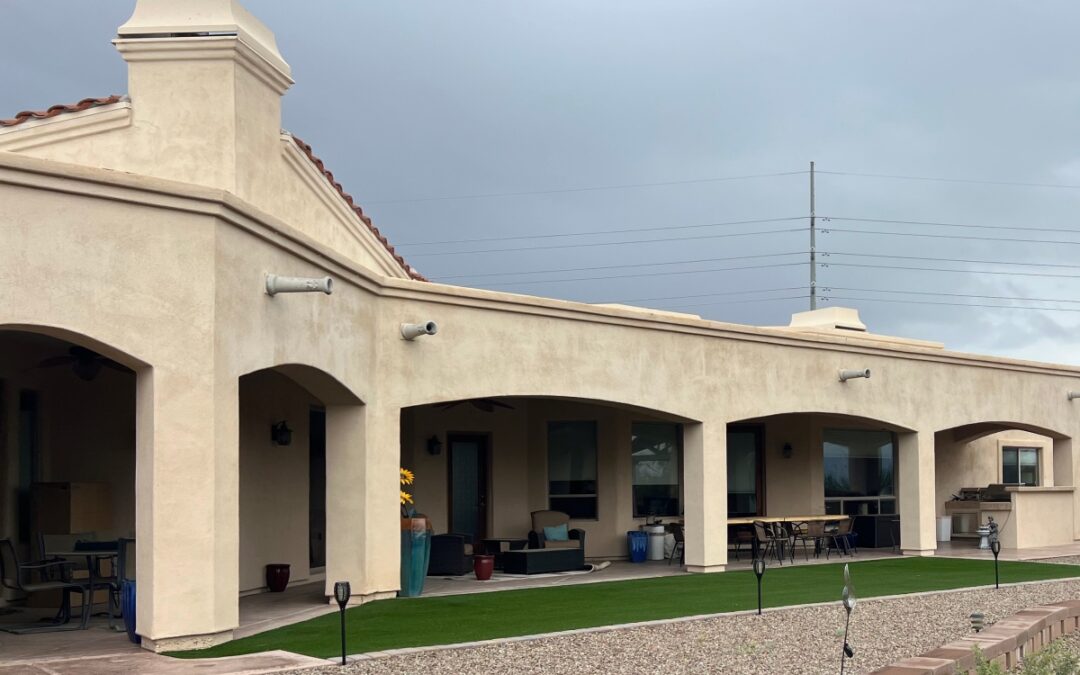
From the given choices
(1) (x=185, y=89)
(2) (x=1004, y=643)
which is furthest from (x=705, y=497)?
(1) (x=185, y=89)

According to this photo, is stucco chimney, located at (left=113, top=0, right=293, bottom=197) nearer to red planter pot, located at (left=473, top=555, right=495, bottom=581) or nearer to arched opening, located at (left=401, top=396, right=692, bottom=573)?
red planter pot, located at (left=473, top=555, right=495, bottom=581)

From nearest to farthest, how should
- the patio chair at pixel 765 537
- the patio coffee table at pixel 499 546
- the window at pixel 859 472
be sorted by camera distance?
the patio coffee table at pixel 499 546
the patio chair at pixel 765 537
the window at pixel 859 472

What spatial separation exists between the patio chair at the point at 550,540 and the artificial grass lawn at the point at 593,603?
2.93 metres

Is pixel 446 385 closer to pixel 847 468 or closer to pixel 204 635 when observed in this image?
pixel 204 635

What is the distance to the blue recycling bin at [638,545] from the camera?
72.7ft

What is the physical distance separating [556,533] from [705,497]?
322 cm

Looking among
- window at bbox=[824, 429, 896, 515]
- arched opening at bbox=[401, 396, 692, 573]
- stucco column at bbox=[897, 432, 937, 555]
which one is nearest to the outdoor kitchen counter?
window at bbox=[824, 429, 896, 515]

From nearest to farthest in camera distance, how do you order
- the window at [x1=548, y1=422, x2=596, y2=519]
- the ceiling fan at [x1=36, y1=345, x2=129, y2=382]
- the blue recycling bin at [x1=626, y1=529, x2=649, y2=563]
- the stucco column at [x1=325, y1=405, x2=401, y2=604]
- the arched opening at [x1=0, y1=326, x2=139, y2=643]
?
1. the ceiling fan at [x1=36, y1=345, x2=129, y2=382]
2. the arched opening at [x1=0, y1=326, x2=139, y2=643]
3. the stucco column at [x1=325, y1=405, x2=401, y2=604]
4. the blue recycling bin at [x1=626, y1=529, x2=649, y2=563]
5. the window at [x1=548, y1=422, x2=596, y2=519]

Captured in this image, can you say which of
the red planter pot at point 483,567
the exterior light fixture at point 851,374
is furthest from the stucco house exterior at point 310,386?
Result: the red planter pot at point 483,567

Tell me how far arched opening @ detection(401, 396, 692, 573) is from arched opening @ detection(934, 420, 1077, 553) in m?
6.29

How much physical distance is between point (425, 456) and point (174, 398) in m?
10.1

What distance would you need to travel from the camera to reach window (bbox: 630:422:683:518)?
23484 millimetres

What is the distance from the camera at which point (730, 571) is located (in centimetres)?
1953

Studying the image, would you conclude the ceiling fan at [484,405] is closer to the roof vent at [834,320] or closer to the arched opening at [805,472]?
the arched opening at [805,472]
